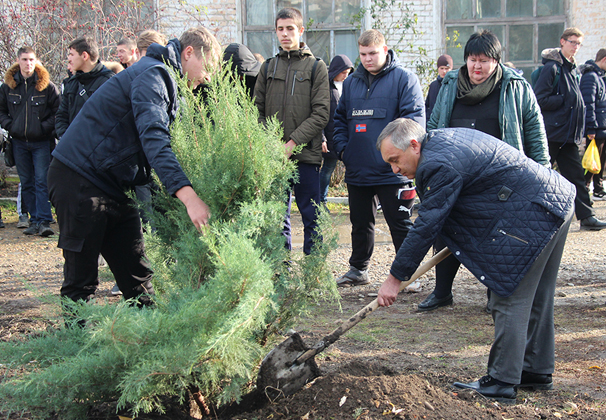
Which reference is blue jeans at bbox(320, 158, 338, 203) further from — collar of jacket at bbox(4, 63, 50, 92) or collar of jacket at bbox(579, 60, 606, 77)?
collar of jacket at bbox(579, 60, 606, 77)

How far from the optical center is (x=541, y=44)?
11.9 metres

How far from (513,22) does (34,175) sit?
10.3m

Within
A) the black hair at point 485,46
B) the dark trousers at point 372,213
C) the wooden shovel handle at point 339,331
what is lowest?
the wooden shovel handle at point 339,331

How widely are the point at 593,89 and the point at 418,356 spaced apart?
658 cm

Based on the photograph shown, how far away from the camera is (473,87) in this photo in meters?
4.32

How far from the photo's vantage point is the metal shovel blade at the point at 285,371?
2.94m

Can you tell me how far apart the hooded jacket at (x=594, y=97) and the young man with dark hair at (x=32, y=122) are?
7.95m

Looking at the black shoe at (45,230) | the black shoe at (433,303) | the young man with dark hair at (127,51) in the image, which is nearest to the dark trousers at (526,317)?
the black shoe at (433,303)

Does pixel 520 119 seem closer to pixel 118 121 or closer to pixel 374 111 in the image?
pixel 374 111

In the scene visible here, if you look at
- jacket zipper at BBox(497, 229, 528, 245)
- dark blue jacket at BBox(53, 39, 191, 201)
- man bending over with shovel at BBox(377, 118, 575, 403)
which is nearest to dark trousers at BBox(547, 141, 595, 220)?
man bending over with shovel at BBox(377, 118, 575, 403)

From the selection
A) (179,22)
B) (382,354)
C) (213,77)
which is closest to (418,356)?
(382,354)

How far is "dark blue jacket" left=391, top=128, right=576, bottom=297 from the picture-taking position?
9.32 ft

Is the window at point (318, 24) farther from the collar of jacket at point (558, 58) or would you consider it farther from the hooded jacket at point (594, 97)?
the collar of jacket at point (558, 58)

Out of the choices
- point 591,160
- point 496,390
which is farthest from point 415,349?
point 591,160
